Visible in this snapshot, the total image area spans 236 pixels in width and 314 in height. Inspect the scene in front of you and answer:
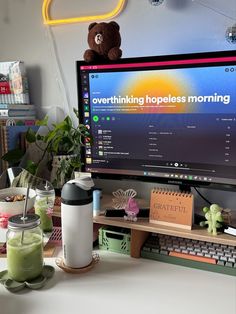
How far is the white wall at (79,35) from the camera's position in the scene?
41.6 inches

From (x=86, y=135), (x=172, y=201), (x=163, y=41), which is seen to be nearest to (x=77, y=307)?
(x=172, y=201)

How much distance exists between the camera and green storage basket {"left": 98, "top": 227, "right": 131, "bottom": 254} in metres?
0.98

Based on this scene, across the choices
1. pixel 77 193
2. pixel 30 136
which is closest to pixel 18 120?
pixel 30 136

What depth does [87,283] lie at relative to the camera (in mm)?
821

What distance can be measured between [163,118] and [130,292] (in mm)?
529

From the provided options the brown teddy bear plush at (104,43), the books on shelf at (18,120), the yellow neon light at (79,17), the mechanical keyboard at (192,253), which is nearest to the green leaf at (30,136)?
the books on shelf at (18,120)

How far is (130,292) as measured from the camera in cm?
78

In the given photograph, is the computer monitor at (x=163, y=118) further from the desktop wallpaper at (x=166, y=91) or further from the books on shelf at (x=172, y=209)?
the books on shelf at (x=172, y=209)

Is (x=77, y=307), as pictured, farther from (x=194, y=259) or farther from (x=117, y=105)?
(x=117, y=105)

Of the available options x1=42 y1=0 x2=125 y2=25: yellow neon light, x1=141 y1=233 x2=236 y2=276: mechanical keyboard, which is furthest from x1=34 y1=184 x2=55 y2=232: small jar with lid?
x1=42 y1=0 x2=125 y2=25: yellow neon light

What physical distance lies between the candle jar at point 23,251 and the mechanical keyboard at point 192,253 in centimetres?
32

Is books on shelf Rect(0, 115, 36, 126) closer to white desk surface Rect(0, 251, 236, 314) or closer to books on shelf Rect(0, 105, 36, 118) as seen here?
books on shelf Rect(0, 105, 36, 118)

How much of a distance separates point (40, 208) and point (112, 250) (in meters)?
0.27

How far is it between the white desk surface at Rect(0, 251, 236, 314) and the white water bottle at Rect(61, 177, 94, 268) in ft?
0.16
